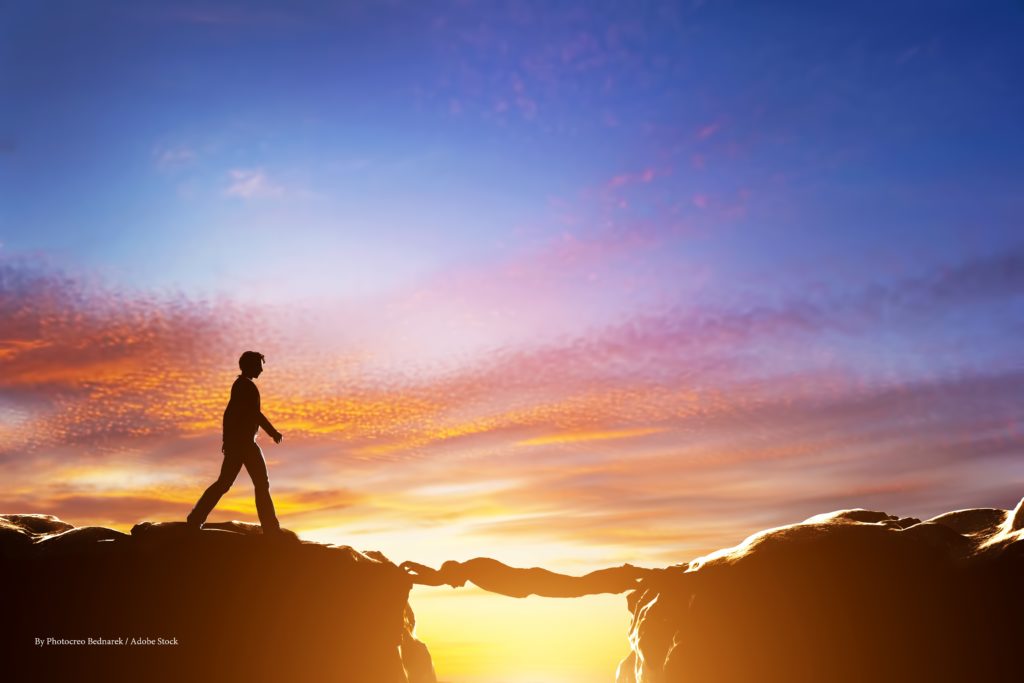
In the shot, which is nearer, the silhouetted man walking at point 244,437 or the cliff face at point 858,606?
the cliff face at point 858,606

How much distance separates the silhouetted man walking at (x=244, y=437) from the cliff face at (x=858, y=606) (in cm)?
1107

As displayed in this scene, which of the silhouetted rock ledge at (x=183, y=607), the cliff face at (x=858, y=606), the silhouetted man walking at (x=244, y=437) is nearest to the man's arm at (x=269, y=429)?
the silhouetted man walking at (x=244, y=437)

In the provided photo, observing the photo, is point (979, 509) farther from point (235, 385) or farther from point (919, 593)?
point (235, 385)

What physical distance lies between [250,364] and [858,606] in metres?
15.2

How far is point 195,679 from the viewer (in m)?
18.8

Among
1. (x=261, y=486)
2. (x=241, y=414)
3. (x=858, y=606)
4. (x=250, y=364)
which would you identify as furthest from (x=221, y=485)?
(x=858, y=606)

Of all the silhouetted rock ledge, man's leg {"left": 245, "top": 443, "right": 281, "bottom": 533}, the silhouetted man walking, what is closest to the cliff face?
the silhouetted rock ledge

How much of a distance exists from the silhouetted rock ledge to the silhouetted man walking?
154 centimetres

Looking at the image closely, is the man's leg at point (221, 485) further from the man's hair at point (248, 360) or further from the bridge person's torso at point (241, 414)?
the man's hair at point (248, 360)

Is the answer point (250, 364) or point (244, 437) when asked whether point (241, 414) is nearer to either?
point (244, 437)

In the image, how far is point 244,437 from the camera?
18812 mm

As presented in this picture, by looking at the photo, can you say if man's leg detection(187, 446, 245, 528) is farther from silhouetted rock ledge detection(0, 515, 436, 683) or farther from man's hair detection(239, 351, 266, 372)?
man's hair detection(239, 351, 266, 372)

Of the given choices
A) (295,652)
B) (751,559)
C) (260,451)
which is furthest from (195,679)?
(751,559)

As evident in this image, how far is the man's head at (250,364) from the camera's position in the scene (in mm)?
19172
